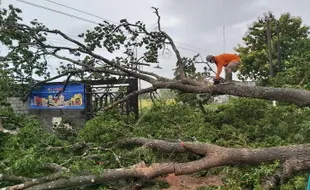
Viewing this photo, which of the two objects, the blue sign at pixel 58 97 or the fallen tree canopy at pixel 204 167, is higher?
the blue sign at pixel 58 97

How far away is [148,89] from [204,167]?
2.87 m

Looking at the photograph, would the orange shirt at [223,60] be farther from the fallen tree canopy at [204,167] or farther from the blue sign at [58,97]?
the blue sign at [58,97]

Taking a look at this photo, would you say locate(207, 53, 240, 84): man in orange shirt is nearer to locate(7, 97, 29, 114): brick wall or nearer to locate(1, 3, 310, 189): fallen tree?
locate(1, 3, 310, 189): fallen tree

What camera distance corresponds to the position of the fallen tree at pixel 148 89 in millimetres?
4070

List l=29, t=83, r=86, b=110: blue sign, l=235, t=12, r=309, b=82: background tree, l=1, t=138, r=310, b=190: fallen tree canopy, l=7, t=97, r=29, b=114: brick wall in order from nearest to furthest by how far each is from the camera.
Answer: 1. l=1, t=138, r=310, b=190: fallen tree canopy
2. l=29, t=83, r=86, b=110: blue sign
3. l=7, t=97, r=29, b=114: brick wall
4. l=235, t=12, r=309, b=82: background tree

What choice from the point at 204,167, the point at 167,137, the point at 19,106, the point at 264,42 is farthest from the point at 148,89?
the point at 264,42

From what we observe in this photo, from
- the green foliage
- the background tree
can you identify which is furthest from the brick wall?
the background tree

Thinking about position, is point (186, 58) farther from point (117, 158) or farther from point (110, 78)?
point (117, 158)

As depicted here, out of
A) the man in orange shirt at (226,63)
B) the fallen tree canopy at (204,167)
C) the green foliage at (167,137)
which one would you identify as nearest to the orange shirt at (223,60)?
the man in orange shirt at (226,63)

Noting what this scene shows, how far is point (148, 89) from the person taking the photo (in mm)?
6859

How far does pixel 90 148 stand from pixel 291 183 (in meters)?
2.71

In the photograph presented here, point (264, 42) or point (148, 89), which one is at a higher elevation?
point (264, 42)

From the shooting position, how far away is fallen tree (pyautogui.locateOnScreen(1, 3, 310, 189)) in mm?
4070

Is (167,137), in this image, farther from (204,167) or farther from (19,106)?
(19,106)
